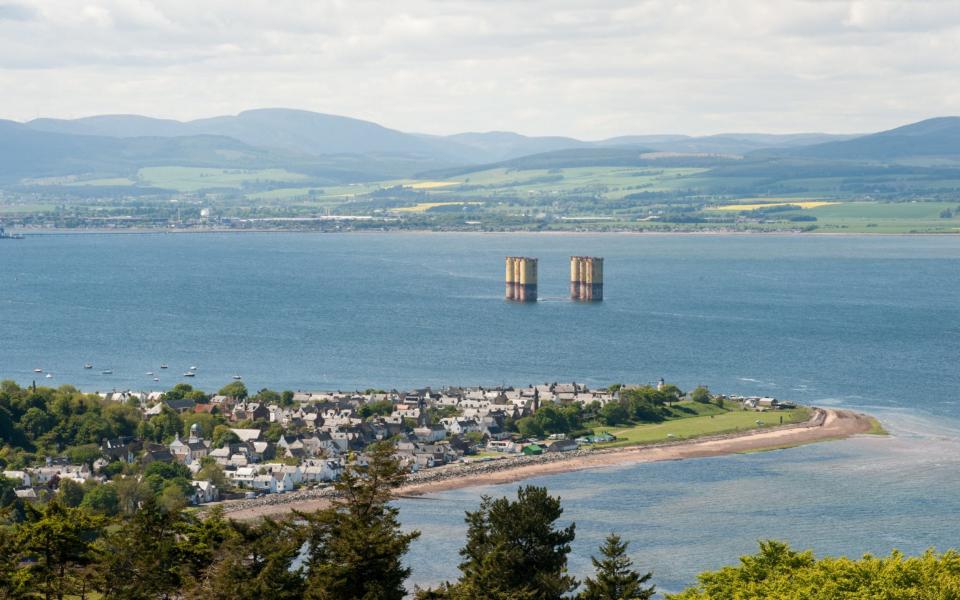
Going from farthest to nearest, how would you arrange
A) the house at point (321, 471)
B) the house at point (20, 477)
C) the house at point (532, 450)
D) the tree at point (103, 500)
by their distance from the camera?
1. the house at point (532, 450)
2. the house at point (321, 471)
3. the house at point (20, 477)
4. the tree at point (103, 500)

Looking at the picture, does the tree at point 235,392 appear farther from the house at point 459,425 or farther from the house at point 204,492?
the house at point 204,492

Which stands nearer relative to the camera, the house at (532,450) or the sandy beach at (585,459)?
the sandy beach at (585,459)

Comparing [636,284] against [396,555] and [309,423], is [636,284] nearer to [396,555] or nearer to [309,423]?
[309,423]

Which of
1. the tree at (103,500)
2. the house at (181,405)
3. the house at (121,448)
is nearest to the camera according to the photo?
the tree at (103,500)

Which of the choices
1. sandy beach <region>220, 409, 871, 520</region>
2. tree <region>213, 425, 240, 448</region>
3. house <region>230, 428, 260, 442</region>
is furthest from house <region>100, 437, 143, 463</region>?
sandy beach <region>220, 409, 871, 520</region>

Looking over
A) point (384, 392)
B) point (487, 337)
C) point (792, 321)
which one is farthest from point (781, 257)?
point (384, 392)

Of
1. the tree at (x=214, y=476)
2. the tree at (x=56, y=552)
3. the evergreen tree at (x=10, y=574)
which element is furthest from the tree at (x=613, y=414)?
the evergreen tree at (x=10, y=574)
